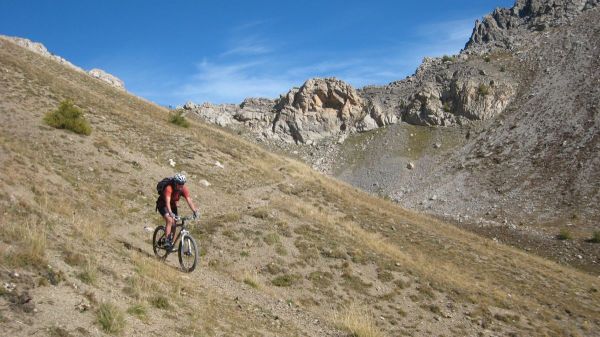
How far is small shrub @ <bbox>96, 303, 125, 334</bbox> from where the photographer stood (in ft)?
23.4

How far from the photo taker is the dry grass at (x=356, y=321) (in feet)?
37.4

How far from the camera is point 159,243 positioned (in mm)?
12641

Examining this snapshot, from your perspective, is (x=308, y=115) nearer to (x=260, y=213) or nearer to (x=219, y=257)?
(x=260, y=213)

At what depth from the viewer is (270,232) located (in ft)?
60.1

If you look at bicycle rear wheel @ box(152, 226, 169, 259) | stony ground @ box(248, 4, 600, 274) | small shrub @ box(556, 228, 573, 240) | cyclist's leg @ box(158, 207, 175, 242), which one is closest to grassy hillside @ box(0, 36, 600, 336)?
bicycle rear wheel @ box(152, 226, 169, 259)

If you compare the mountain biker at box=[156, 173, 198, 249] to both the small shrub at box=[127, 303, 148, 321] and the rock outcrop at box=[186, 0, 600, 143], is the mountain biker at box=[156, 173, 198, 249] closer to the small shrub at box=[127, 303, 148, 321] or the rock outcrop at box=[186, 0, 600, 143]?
the small shrub at box=[127, 303, 148, 321]

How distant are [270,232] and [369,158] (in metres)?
62.3

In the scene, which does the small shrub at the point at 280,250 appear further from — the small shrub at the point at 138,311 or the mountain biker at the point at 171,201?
the small shrub at the point at 138,311

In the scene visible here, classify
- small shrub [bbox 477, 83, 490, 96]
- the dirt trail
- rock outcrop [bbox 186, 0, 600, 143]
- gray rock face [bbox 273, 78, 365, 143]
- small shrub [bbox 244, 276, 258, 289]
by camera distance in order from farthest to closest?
gray rock face [bbox 273, 78, 365, 143] → rock outcrop [bbox 186, 0, 600, 143] → small shrub [bbox 477, 83, 490, 96] → small shrub [bbox 244, 276, 258, 289] → the dirt trail

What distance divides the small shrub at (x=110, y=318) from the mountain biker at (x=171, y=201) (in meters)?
4.49

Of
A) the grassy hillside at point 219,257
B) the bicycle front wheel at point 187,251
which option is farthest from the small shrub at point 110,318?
the bicycle front wheel at point 187,251

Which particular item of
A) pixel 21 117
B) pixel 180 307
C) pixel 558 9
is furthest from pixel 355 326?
pixel 558 9

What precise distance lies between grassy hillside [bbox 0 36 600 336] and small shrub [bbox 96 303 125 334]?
0.02 meters

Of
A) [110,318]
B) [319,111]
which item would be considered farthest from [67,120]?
[319,111]
